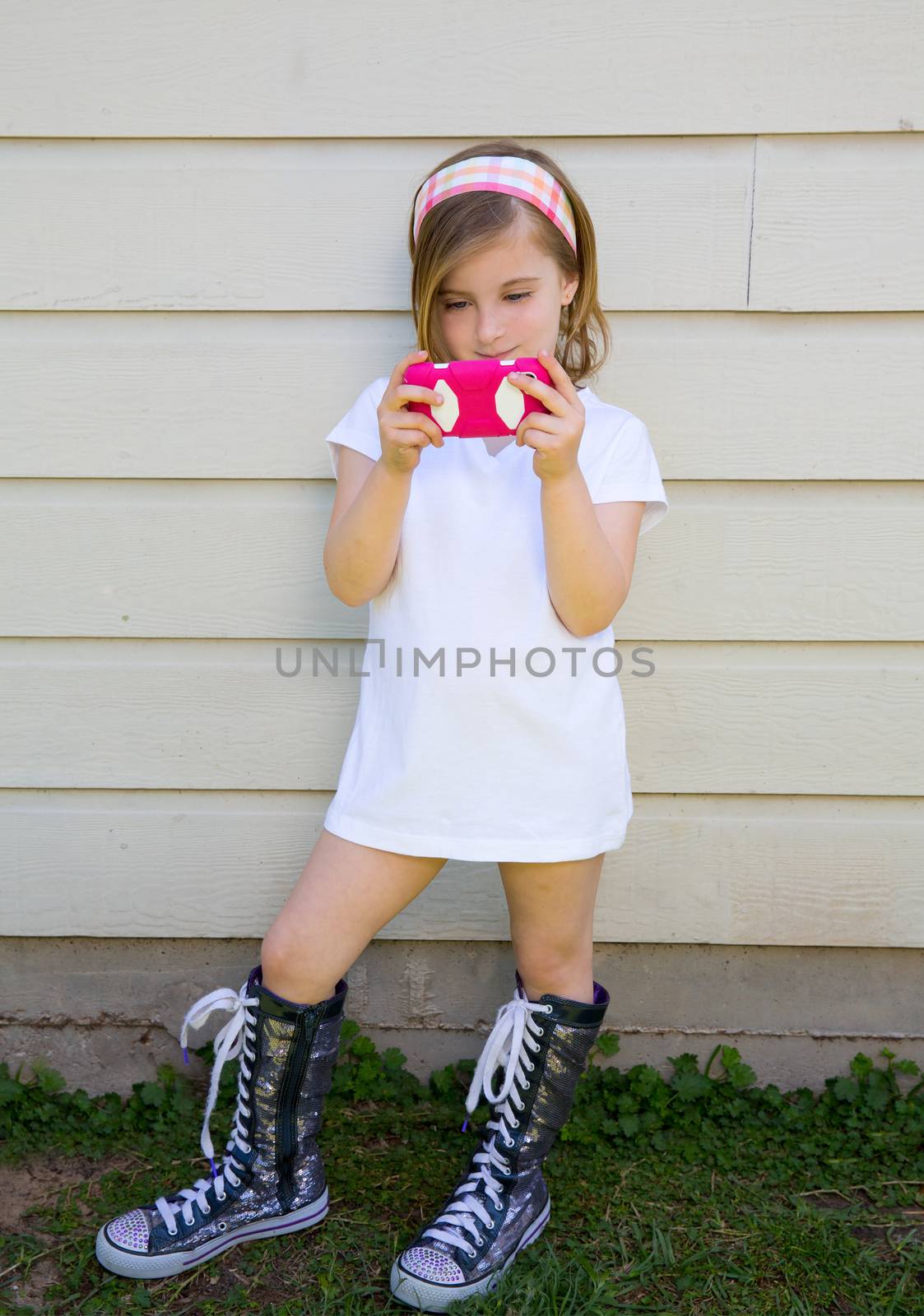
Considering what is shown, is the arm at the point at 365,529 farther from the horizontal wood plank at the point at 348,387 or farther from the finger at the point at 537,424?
the horizontal wood plank at the point at 348,387

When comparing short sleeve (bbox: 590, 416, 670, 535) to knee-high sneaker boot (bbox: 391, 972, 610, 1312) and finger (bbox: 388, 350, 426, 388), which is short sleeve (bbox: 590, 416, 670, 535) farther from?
A: knee-high sneaker boot (bbox: 391, 972, 610, 1312)

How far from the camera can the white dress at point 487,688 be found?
1.66 metres

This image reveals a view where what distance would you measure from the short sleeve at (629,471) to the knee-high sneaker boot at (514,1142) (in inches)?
32.0

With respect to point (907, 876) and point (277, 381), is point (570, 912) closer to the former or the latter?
point (907, 876)

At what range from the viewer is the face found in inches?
64.5

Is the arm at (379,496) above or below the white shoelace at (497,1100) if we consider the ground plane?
above

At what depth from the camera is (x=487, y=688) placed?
5.43ft

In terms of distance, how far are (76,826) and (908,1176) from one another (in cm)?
173

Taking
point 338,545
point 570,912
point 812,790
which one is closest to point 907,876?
point 812,790

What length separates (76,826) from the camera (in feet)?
7.25

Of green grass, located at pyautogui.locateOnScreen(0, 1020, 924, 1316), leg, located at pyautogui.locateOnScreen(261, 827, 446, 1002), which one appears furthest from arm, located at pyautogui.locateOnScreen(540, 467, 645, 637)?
green grass, located at pyautogui.locateOnScreen(0, 1020, 924, 1316)

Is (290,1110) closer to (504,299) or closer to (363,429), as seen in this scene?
(363,429)

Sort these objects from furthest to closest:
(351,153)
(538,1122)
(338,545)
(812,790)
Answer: (812,790)
(351,153)
(538,1122)
(338,545)

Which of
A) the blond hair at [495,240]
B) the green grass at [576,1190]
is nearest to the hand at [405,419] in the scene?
the blond hair at [495,240]
